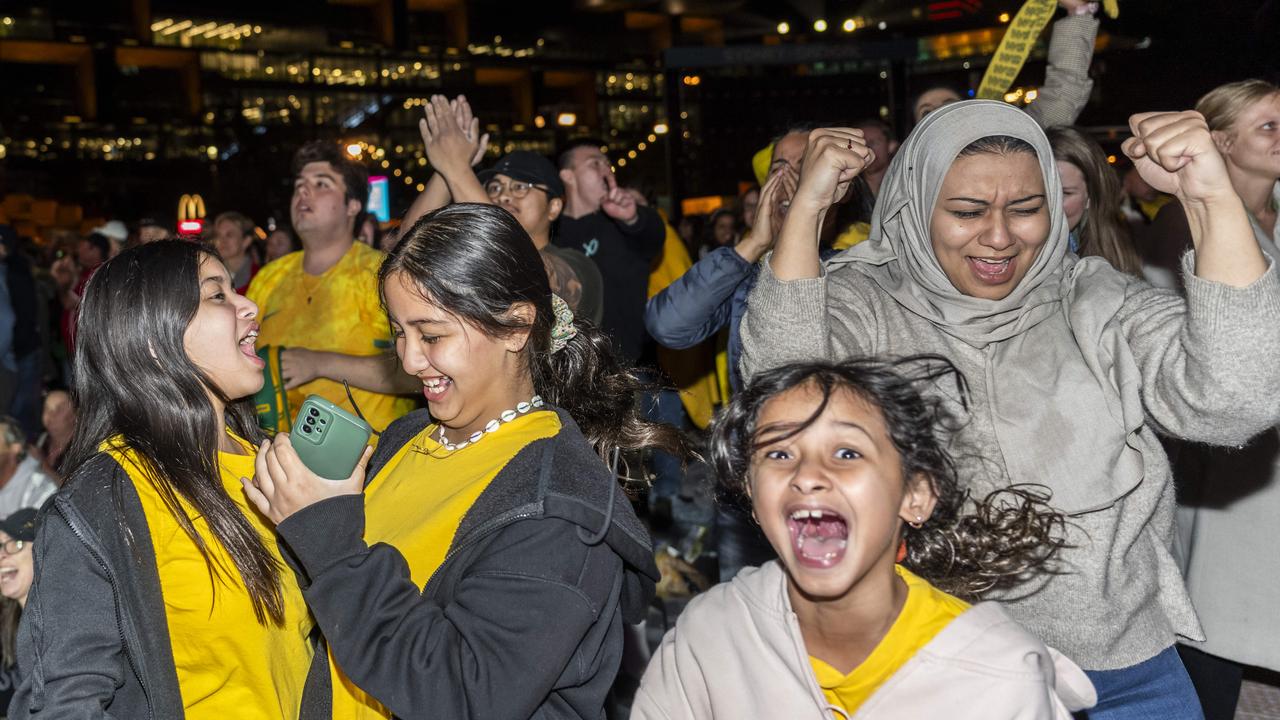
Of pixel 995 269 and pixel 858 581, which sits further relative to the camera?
pixel 995 269

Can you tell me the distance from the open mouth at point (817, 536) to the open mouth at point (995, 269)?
0.67 metres

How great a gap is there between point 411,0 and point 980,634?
1015 inches

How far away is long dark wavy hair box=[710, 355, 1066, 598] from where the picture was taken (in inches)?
76.0

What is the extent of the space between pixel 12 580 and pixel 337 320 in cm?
121

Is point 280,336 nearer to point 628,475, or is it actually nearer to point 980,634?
point 628,475

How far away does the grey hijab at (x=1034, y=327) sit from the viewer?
206cm

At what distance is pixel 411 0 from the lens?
25.5 meters

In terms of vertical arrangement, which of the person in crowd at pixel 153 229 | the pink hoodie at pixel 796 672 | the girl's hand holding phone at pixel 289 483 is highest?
the person in crowd at pixel 153 229

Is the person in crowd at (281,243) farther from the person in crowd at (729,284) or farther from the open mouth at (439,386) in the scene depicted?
the open mouth at (439,386)

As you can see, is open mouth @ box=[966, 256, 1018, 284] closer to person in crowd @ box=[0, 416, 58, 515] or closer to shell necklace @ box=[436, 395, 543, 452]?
shell necklace @ box=[436, 395, 543, 452]

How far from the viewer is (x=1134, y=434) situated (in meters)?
2.08

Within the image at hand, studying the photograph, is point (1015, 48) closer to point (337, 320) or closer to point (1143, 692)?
point (1143, 692)

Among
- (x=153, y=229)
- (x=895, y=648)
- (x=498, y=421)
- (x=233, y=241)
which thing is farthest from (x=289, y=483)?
(x=233, y=241)

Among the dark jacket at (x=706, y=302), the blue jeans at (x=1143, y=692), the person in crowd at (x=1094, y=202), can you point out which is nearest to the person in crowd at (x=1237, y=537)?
the person in crowd at (x=1094, y=202)
